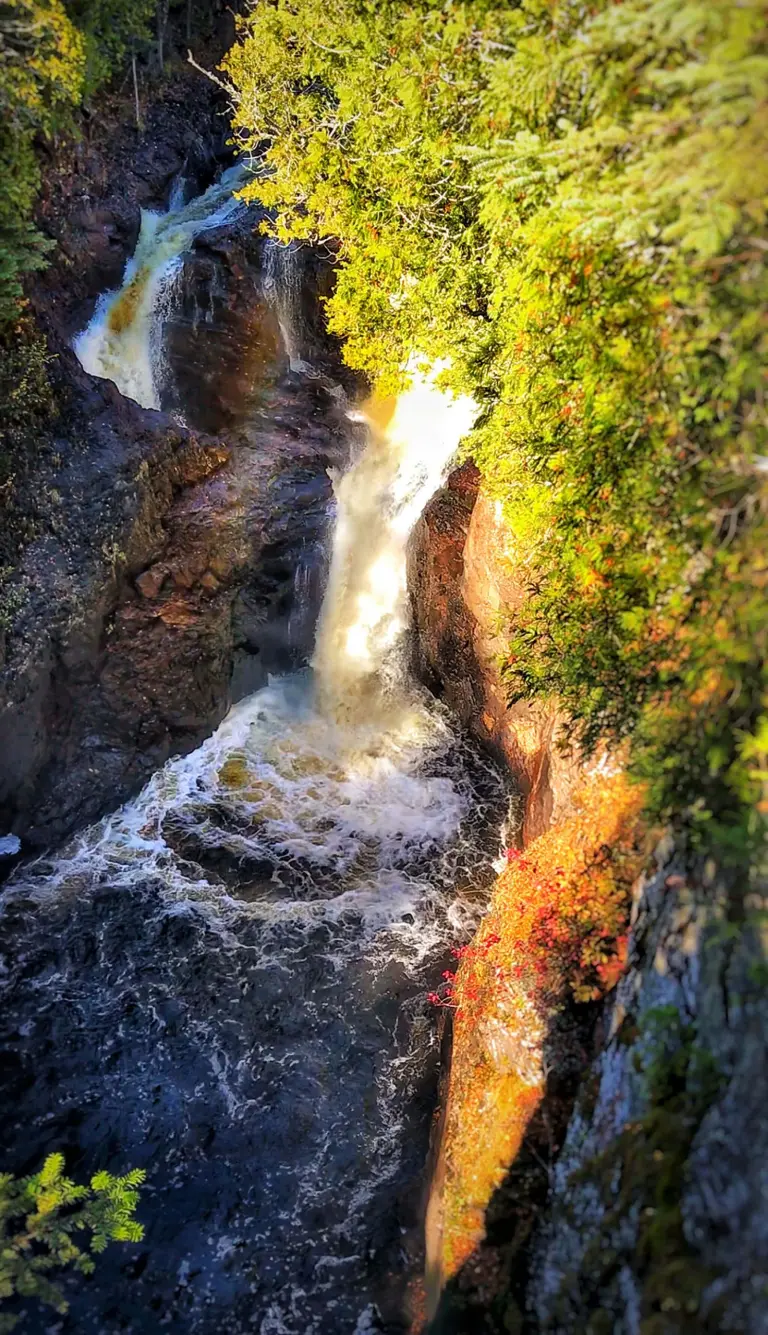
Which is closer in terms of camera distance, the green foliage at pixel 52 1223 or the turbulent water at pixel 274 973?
the green foliage at pixel 52 1223

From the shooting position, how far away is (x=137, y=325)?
52.3 feet

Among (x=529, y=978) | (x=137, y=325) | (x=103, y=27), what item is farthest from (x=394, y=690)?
(x=103, y=27)

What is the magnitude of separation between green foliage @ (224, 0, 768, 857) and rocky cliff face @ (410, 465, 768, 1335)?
0.95 meters

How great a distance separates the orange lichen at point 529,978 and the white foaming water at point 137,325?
13407 mm

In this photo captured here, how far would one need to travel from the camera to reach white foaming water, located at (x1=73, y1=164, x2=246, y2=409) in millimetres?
15359

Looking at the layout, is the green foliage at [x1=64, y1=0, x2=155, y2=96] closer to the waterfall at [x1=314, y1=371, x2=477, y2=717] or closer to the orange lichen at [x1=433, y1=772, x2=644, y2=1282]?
the waterfall at [x1=314, y1=371, x2=477, y2=717]

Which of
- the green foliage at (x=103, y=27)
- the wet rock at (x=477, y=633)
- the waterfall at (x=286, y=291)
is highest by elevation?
the green foliage at (x=103, y=27)

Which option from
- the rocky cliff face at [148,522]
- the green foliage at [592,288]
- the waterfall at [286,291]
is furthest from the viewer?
the waterfall at [286,291]

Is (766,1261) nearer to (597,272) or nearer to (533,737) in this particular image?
(597,272)

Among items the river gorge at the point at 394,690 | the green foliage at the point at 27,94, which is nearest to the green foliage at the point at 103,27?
the green foliage at the point at 27,94

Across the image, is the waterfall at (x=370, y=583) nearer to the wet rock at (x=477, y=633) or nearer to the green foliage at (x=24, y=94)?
the wet rock at (x=477, y=633)

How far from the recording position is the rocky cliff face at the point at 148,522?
37.7ft

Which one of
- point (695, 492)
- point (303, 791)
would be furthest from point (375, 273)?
point (303, 791)

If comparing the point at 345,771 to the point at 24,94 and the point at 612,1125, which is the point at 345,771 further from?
the point at 24,94
